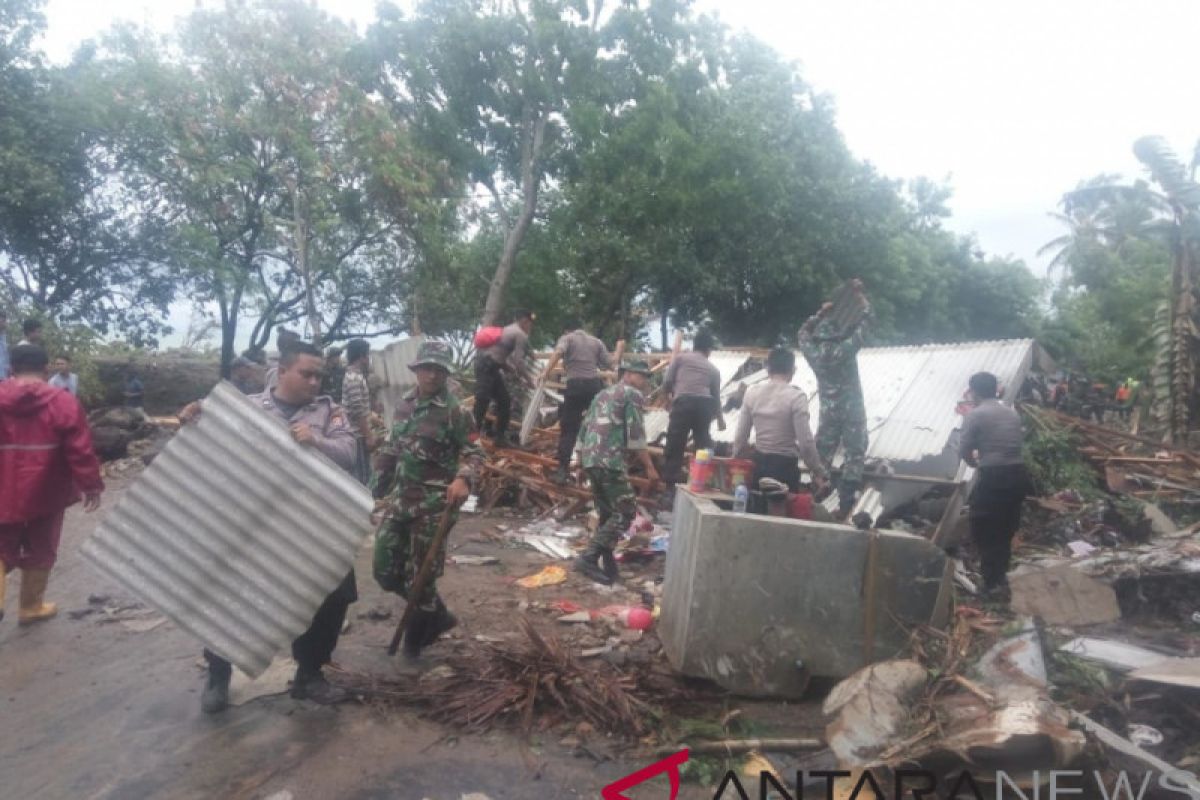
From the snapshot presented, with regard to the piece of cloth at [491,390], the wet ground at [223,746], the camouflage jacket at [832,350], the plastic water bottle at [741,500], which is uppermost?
the camouflage jacket at [832,350]

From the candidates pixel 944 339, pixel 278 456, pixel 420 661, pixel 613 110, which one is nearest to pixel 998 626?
pixel 420 661

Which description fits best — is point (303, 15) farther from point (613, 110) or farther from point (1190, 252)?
point (1190, 252)

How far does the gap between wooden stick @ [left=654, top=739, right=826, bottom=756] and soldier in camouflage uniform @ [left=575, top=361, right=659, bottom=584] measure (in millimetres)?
2748

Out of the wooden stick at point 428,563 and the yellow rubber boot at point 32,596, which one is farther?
the yellow rubber boot at point 32,596

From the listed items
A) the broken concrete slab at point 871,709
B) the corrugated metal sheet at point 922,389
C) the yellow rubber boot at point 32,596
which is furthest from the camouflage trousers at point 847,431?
the yellow rubber boot at point 32,596

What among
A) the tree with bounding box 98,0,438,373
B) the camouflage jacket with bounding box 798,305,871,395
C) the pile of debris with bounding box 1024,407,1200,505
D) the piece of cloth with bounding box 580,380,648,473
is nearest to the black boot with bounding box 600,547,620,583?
the piece of cloth with bounding box 580,380,648,473

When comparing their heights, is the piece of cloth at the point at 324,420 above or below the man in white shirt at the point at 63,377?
above

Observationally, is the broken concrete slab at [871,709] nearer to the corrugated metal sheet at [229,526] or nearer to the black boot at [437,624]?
the black boot at [437,624]

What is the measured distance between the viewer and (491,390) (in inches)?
387

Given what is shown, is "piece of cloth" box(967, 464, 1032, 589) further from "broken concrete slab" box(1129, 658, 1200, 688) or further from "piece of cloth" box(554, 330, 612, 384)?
"piece of cloth" box(554, 330, 612, 384)

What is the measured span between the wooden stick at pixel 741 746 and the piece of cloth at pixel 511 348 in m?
6.27

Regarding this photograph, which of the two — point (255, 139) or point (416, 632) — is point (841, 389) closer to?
point (416, 632)

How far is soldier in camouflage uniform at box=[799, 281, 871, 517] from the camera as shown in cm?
794

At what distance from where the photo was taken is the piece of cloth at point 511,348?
31.1ft
